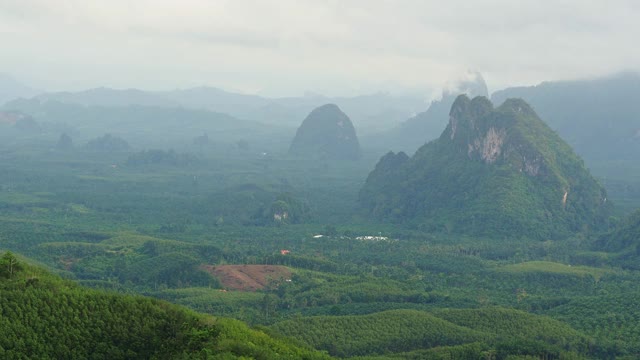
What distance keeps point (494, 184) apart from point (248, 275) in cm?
7095

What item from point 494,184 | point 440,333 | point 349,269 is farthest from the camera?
point 494,184

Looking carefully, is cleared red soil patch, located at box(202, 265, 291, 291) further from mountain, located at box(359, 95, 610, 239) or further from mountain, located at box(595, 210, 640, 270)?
mountain, located at box(595, 210, 640, 270)

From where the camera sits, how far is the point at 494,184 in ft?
550

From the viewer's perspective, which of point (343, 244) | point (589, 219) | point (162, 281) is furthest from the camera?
point (589, 219)

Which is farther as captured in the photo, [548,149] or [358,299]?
[548,149]

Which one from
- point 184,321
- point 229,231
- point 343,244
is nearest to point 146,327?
point 184,321

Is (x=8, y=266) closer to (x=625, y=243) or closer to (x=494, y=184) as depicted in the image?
(x=625, y=243)

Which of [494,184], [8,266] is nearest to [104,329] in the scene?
[8,266]

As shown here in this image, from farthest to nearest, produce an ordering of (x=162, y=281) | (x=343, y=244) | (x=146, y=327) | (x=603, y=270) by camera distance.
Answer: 1. (x=343, y=244)
2. (x=603, y=270)
3. (x=162, y=281)
4. (x=146, y=327)

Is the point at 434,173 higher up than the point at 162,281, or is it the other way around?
the point at 434,173

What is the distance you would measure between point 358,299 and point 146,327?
43.8 metres

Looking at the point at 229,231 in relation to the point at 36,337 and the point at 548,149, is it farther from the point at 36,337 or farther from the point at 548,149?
the point at 36,337

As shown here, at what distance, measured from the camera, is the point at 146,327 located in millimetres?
64500

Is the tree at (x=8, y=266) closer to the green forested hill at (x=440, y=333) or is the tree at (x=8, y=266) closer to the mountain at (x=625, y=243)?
the green forested hill at (x=440, y=333)
